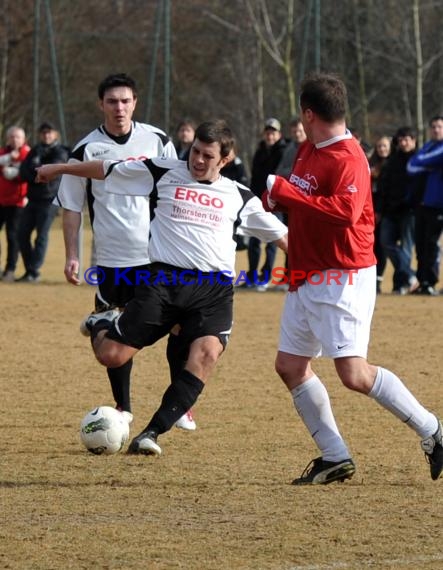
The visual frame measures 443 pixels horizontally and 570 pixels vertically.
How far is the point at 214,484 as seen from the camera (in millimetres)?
6102

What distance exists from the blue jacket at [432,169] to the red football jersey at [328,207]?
9.57 metres

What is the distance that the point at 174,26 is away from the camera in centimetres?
2923

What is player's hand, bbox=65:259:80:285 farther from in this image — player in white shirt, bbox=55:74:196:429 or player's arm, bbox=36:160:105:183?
player's arm, bbox=36:160:105:183

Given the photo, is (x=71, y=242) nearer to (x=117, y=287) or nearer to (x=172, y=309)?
(x=117, y=287)

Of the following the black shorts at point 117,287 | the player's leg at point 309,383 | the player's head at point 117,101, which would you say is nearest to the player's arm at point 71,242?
the black shorts at point 117,287

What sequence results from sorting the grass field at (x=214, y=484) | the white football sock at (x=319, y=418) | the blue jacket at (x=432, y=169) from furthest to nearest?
the blue jacket at (x=432, y=169) → the white football sock at (x=319, y=418) → the grass field at (x=214, y=484)

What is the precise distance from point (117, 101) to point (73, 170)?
38.6 inches

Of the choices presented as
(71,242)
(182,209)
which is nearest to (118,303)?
(71,242)

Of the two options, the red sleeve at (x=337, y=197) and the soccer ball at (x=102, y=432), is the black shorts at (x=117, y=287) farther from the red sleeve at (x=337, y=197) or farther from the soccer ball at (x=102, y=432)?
the red sleeve at (x=337, y=197)

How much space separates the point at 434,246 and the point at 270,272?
2290mm

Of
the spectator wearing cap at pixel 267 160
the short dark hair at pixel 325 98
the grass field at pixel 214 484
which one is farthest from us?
the spectator wearing cap at pixel 267 160

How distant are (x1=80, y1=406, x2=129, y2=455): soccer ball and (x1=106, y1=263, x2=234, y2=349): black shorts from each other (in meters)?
0.42

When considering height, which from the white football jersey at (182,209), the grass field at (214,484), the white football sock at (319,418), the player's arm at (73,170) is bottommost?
the grass field at (214,484)

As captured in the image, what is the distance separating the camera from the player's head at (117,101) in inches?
295
